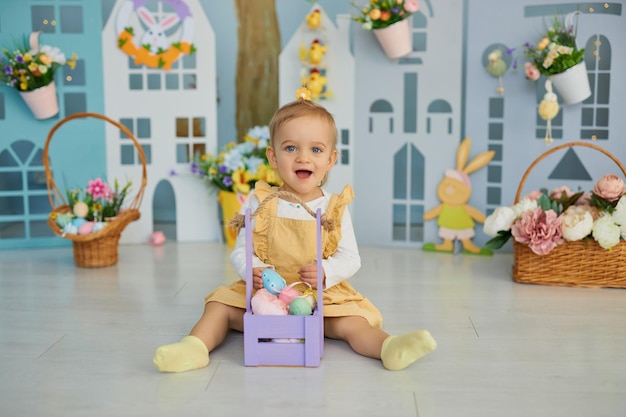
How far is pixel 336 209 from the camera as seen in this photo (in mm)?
2379

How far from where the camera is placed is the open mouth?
231 cm

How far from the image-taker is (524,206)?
10.0 ft

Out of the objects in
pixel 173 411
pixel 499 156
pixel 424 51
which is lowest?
pixel 173 411

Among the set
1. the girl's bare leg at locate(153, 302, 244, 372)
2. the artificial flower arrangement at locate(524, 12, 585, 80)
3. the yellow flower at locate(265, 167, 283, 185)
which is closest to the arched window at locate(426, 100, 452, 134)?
the artificial flower arrangement at locate(524, 12, 585, 80)

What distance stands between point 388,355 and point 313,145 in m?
0.65

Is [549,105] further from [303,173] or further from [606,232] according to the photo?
[303,173]

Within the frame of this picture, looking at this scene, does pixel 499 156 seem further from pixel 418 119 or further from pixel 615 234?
pixel 615 234

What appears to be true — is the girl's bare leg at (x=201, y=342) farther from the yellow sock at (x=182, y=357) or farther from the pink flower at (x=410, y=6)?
the pink flower at (x=410, y=6)

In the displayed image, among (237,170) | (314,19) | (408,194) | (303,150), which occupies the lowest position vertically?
(408,194)

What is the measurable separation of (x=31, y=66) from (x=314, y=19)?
1346mm

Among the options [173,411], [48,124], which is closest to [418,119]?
[48,124]

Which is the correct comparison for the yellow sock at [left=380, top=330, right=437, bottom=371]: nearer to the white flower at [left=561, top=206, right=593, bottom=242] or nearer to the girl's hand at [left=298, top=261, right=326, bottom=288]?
the girl's hand at [left=298, top=261, right=326, bottom=288]

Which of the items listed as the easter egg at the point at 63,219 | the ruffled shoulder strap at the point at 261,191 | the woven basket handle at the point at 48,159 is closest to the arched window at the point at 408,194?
the woven basket handle at the point at 48,159

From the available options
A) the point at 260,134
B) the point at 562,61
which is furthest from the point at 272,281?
the point at 562,61
